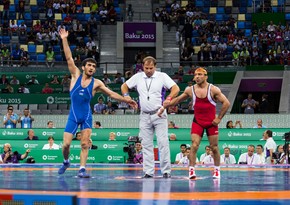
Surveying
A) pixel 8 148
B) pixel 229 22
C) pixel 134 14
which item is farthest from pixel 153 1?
pixel 8 148

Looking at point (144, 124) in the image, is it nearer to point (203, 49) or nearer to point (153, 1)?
point (203, 49)

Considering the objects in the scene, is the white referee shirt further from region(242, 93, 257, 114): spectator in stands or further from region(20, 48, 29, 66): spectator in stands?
region(20, 48, 29, 66): spectator in stands

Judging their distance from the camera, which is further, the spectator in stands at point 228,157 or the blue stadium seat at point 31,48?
the blue stadium seat at point 31,48

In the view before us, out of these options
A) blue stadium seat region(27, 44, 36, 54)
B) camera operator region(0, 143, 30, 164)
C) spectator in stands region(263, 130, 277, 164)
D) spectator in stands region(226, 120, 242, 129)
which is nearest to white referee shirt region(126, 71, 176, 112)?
spectator in stands region(263, 130, 277, 164)

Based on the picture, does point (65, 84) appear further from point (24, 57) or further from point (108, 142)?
point (108, 142)

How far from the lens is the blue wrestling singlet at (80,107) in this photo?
13039 mm

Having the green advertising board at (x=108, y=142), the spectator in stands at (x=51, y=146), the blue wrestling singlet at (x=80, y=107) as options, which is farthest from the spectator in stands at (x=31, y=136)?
the blue wrestling singlet at (x=80, y=107)

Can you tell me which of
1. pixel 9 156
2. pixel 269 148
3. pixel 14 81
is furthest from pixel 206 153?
pixel 14 81

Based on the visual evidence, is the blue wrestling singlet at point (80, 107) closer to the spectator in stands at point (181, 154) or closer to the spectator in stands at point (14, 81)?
the spectator in stands at point (181, 154)

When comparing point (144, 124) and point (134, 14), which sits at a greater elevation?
point (134, 14)

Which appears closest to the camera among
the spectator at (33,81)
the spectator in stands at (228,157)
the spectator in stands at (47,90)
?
the spectator in stands at (228,157)

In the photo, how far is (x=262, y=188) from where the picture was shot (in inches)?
426

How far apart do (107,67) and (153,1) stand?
870 cm

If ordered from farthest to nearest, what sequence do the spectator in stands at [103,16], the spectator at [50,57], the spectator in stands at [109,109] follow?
the spectator in stands at [103,16], the spectator at [50,57], the spectator in stands at [109,109]
